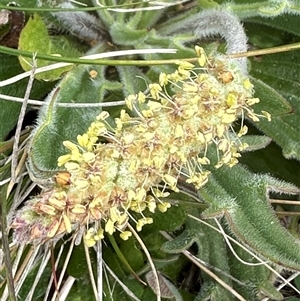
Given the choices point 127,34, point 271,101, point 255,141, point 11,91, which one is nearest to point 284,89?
point 271,101

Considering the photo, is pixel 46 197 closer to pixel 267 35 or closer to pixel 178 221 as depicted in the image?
pixel 178 221

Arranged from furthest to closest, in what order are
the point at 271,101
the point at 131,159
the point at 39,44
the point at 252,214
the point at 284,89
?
the point at 284,89 < the point at 39,44 < the point at 271,101 < the point at 252,214 < the point at 131,159

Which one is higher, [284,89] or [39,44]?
[39,44]

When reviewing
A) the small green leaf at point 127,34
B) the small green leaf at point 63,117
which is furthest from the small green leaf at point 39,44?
the small green leaf at point 127,34

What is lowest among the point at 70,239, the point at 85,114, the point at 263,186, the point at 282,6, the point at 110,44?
the point at 70,239

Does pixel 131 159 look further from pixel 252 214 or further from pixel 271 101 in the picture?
pixel 271 101

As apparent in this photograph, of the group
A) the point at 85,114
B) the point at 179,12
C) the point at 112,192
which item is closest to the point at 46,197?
the point at 112,192

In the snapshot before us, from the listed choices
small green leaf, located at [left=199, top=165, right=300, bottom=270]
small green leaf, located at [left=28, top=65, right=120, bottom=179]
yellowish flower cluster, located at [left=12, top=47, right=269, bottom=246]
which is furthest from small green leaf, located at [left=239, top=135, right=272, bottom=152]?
small green leaf, located at [left=28, top=65, right=120, bottom=179]

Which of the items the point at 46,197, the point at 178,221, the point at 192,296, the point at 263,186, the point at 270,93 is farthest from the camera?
Answer: the point at 192,296

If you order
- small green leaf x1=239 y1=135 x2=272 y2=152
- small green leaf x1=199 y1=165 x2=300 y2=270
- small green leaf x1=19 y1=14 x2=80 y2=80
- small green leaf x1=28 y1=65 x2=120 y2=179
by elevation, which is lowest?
small green leaf x1=199 y1=165 x2=300 y2=270

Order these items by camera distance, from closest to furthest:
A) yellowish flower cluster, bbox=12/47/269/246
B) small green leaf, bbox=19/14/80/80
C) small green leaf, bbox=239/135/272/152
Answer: yellowish flower cluster, bbox=12/47/269/246, small green leaf, bbox=239/135/272/152, small green leaf, bbox=19/14/80/80

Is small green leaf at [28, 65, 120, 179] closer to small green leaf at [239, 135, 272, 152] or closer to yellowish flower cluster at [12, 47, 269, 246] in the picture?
yellowish flower cluster at [12, 47, 269, 246]
